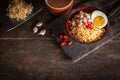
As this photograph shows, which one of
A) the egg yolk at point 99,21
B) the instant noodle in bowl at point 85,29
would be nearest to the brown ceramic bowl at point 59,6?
the instant noodle in bowl at point 85,29

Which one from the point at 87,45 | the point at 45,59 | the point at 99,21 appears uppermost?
the point at 99,21

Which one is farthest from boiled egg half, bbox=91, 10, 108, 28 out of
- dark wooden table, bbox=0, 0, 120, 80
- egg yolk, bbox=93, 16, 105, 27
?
dark wooden table, bbox=0, 0, 120, 80

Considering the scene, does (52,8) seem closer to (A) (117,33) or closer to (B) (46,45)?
(B) (46,45)

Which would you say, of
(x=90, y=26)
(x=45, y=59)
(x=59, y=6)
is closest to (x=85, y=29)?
(x=90, y=26)

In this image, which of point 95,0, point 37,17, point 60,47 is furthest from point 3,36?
point 95,0

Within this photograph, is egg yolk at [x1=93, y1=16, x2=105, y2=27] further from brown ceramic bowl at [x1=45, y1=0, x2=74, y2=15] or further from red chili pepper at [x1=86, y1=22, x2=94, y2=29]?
brown ceramic bowl at [x1=45, y1=0, x2=74, y2=15]

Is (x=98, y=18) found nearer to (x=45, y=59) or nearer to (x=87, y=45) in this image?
(x=87, y=45)

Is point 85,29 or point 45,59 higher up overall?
point 85,29
